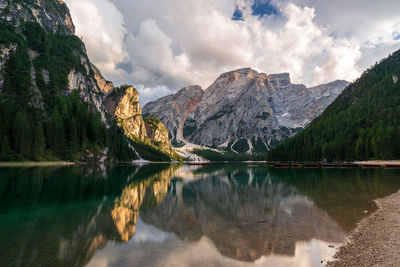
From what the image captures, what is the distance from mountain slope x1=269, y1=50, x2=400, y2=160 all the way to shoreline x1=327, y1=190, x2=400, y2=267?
346ft

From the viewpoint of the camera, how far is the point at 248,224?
1770cm

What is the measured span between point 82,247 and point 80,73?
186 meters

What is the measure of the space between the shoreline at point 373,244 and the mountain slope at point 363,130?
346 feet

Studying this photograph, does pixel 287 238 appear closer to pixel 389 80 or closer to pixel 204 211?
pixel 204 211

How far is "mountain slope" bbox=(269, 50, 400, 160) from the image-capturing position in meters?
105

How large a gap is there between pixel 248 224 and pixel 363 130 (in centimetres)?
13222

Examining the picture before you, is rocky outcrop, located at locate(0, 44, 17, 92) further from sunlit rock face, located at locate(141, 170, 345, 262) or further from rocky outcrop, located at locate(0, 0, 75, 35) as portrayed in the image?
sunlit rock face, located at locate(141, 170, 345, 262)

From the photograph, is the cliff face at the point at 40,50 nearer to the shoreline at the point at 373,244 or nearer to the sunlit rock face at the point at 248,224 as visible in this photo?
the sunlit rock face at the point at 248,224

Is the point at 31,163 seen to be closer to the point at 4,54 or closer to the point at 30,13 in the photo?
the point at 4,54

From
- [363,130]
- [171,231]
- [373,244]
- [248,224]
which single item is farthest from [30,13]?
[363,130]

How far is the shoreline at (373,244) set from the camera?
10.7 m

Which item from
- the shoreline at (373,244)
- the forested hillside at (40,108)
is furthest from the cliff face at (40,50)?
the shoreline at (373,244)

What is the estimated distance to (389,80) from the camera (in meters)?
161

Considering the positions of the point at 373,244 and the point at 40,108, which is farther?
the point at 40,108
